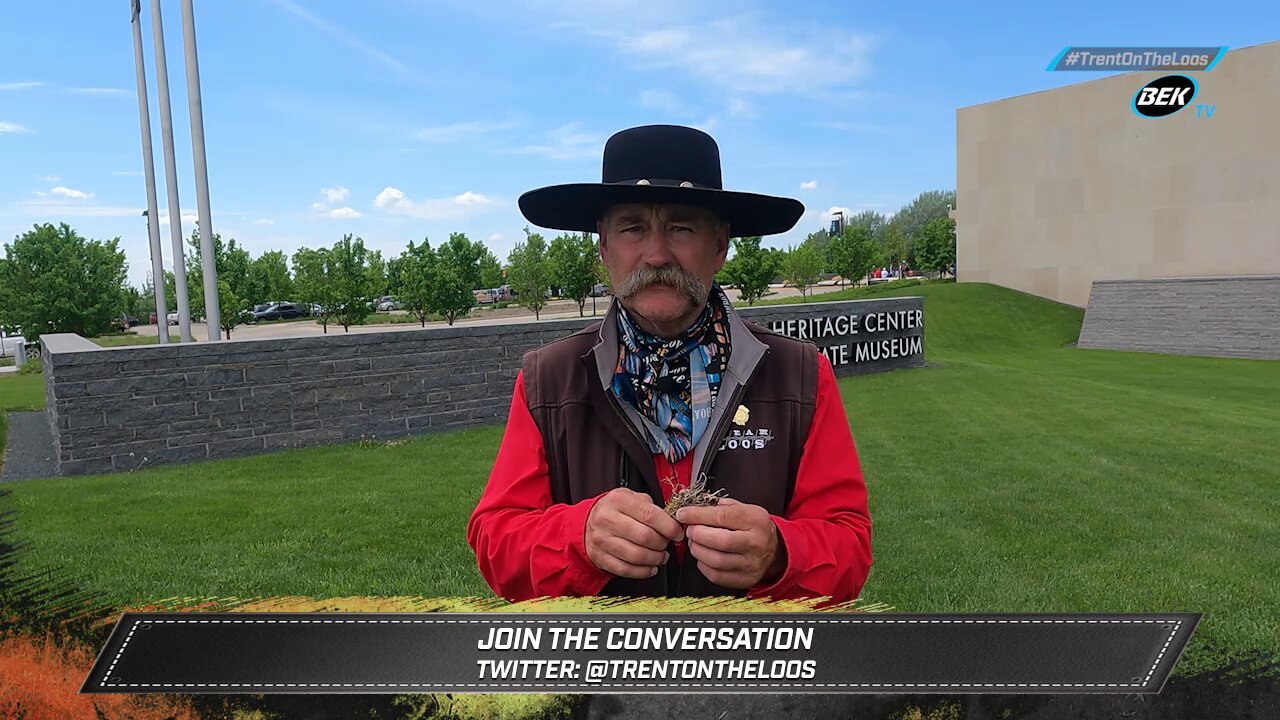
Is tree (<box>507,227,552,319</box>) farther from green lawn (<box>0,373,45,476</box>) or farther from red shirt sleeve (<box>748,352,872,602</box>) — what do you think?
red shirt sleeve (<box>748,352,872,602</box>)

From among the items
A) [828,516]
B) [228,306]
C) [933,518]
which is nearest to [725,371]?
[828,516]

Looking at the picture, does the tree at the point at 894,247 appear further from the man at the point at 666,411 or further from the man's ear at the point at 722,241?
the man at the point at 666,411

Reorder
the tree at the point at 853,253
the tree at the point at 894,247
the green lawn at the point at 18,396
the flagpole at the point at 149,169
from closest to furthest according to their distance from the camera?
the green lawn at the point at 18,396
the flagpole at the point at 149,169
the tree at the point at 853,253
the tree at the point at 894,247

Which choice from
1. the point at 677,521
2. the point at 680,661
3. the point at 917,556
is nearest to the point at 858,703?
the point at 680,661

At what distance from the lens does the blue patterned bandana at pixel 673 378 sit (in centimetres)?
224

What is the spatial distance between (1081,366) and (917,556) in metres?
19.8

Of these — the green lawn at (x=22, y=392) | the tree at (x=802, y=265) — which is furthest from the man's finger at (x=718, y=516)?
the tree at (x=802, y=265)

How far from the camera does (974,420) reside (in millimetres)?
12422

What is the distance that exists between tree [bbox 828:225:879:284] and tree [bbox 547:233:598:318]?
1981 centimetres

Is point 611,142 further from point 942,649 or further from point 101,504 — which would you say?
point 101,504

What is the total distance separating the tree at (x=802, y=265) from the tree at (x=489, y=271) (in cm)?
1759

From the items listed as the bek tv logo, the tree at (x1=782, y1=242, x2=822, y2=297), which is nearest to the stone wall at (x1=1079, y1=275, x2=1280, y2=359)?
the bek tv logo

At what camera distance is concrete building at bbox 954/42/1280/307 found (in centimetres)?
3066

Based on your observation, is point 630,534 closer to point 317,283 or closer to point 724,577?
point 724,577
